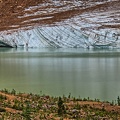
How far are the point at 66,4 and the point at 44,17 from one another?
10.7 metres

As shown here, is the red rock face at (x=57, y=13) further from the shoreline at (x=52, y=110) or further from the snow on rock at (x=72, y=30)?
the shoreline at (x=52, y=110)

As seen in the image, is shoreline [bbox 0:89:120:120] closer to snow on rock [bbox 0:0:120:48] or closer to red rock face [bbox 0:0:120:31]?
snow on rock [bbox 0:0:120:48]

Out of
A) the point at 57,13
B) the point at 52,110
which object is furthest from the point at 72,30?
the point at 52,110

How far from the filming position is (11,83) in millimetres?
19422

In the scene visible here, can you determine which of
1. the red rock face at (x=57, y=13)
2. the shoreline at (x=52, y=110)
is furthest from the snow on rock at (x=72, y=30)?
the shoreline at (x=52, y=110)

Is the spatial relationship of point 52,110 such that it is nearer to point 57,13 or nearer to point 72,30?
point 72,30

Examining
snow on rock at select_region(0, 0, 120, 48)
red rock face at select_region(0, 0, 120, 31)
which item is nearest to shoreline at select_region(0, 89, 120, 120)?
snow on rock at select_region(0, 0, 120, 48)

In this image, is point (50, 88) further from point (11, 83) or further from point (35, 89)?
point (11, 83)

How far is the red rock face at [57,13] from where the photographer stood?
60188mm

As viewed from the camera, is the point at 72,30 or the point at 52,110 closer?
the point at 52,110

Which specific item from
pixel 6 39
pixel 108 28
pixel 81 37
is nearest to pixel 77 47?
pixel 81 37

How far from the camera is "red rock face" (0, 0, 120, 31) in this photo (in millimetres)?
60188

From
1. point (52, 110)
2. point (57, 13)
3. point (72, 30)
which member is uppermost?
point (57, 13)

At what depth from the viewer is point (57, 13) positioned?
71.4 meters
